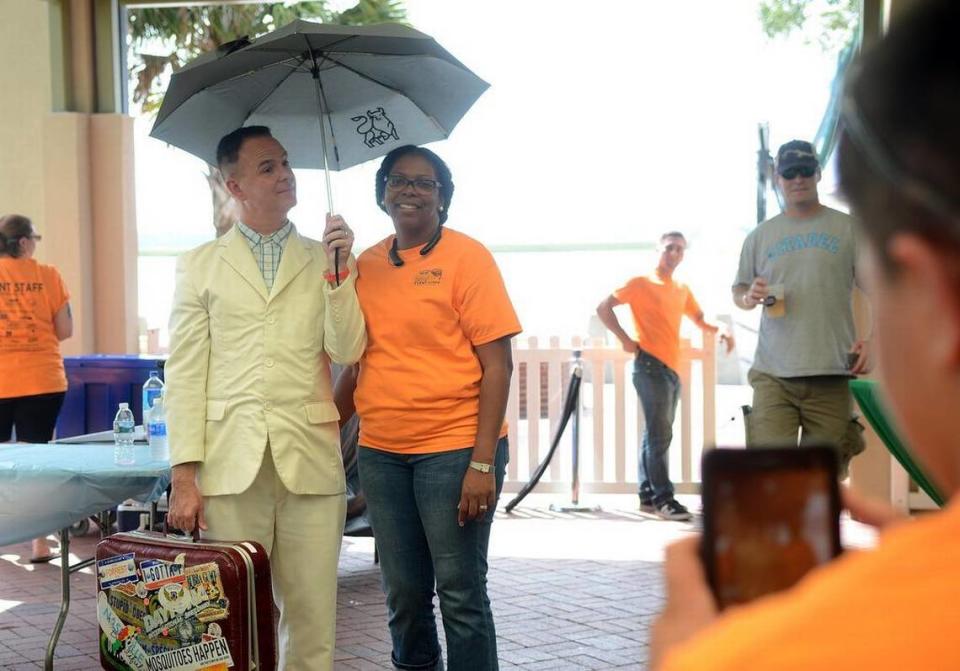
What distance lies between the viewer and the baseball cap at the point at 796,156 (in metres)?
5.57

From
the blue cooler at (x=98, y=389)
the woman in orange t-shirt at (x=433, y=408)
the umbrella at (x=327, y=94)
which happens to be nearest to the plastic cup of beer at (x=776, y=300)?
the umbrella at (x=327, y=94)

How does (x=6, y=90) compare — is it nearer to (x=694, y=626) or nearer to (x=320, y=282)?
(x=320, y=282)

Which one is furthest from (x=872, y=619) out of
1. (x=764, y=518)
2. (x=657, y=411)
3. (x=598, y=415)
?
(x=598, y=415)

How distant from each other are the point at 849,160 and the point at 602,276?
47.0 m

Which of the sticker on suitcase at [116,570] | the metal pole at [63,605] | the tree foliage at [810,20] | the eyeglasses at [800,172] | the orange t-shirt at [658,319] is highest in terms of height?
the tree foliage at [810,20]

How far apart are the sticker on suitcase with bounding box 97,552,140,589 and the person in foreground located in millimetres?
3556

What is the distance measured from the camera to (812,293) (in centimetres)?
557

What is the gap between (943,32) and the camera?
2.29 ft

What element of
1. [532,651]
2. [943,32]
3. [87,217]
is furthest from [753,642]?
[87,217]

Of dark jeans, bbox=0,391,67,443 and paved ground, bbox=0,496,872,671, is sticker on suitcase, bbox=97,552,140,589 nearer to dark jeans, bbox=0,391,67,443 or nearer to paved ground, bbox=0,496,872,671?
paved ground, bbox=0,496,872,671

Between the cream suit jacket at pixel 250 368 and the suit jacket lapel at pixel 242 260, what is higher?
the suit jacket lapel at pixel 242 260

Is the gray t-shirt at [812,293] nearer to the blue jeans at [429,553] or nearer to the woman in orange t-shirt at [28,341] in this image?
the blue jeans at [429,553]

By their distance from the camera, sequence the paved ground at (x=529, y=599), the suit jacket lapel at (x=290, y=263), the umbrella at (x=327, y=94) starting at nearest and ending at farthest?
the suit jacket lapel at (x=290, y=263) < the umbrella at (x=327, y=94) < the paved ground at (x=529, y=599)

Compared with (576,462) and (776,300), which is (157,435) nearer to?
(776,300)
